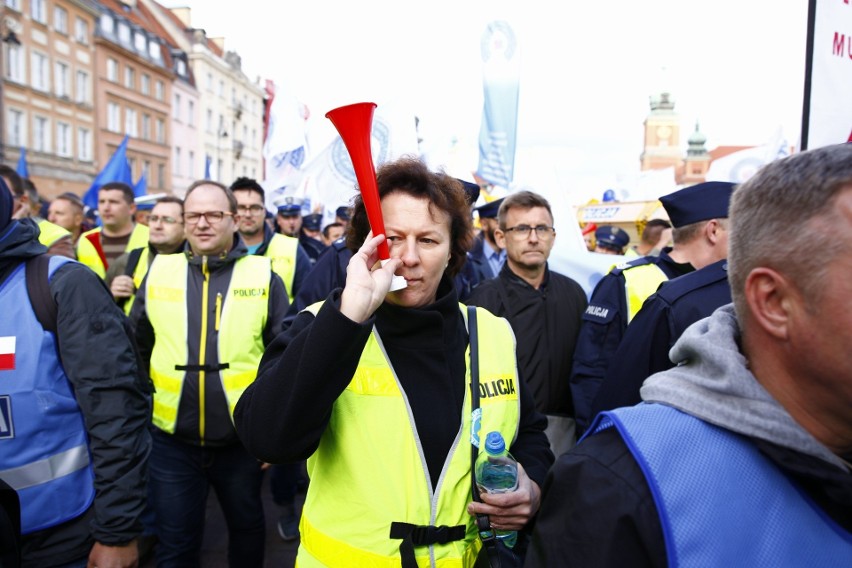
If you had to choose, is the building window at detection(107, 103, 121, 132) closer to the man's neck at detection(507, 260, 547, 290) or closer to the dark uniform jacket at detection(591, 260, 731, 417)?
the man's neck at detection(507, 260, 547, 290)

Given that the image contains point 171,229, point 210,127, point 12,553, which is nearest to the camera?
point 12,553

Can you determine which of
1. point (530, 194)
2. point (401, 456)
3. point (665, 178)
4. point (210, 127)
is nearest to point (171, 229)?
point (530, 194)

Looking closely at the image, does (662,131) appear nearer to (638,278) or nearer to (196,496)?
(638,278)

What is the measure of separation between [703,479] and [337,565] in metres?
1.15

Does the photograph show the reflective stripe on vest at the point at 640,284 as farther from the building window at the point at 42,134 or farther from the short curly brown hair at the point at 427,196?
the building window at the point at 42,134

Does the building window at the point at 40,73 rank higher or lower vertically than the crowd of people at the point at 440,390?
higher

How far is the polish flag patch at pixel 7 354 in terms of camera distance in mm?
2059

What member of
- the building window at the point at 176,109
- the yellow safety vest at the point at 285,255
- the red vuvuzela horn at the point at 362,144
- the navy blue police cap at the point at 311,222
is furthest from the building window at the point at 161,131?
the red vuvuzela horn at the point at 362,144

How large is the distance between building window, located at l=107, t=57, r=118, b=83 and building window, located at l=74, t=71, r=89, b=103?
6.31 feet

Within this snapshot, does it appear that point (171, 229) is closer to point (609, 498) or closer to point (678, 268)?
point (678, 268)

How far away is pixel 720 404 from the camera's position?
104cm

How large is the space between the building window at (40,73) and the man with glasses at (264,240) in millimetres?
34557

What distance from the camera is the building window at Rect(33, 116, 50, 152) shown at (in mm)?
33594

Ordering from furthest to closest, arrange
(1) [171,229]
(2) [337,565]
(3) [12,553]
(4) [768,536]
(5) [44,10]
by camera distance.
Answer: (5) [44,10], (1) [171,229], (2) [337,565], (3) [12,553], (4) [768,536]
